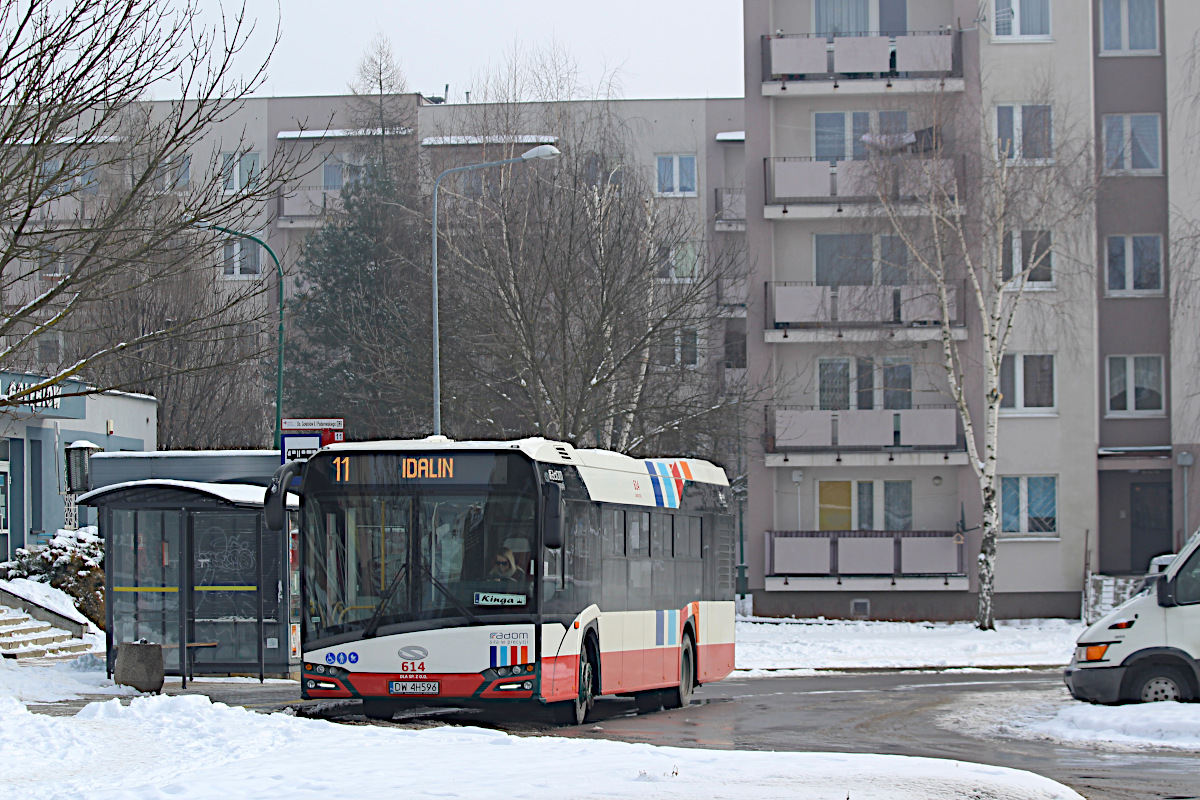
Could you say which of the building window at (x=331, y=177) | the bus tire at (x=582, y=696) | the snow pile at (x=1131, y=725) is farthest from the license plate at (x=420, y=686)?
the building window at (x=331, y=177)

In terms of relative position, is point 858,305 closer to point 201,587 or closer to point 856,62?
point 856,62

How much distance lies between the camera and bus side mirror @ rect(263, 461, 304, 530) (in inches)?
627

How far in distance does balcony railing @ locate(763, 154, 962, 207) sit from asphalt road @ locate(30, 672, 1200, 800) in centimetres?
1447

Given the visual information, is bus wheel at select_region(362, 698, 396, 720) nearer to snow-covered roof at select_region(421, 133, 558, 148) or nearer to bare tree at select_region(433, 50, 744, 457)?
bare tree at select_region(433, 50, 744, 457)

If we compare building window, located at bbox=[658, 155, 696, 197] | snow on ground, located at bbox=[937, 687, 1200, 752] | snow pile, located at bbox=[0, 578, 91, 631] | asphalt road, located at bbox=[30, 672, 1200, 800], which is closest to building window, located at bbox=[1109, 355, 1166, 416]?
asphalt road, located at bbox=[30, 672, 1200, 800]

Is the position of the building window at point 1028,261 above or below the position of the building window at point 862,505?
above

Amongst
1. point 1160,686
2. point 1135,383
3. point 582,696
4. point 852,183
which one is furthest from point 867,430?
point 582,696

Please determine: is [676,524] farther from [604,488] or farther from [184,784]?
[184,784]

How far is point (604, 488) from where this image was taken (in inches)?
717

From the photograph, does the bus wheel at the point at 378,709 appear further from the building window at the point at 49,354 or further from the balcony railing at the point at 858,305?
the building window at the point at 49,354

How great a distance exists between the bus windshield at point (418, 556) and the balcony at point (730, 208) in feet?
Result: 112

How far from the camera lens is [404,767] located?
→ 1113 cm

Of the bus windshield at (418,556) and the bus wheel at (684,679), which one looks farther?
the bus wheel at (684,679)

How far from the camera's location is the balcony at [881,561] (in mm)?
39156
